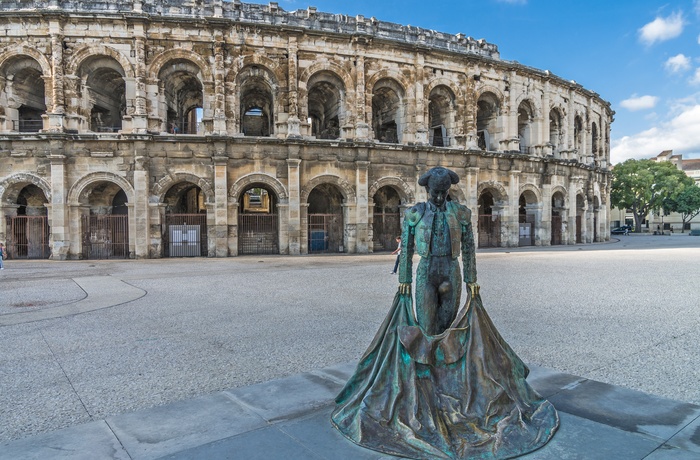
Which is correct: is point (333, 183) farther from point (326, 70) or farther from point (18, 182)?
point (18, 182)

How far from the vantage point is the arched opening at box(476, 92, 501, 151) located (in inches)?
934

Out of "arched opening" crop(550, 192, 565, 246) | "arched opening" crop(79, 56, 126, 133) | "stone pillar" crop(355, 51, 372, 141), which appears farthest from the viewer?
"arched opening" crop(550, 192, 565, 246)

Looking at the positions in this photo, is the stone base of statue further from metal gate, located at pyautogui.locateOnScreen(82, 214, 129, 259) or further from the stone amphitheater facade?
metal gate, located at pyautogui.locateOnScreen(82, 214, 129, 259)

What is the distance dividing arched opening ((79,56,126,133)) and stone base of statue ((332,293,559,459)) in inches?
769

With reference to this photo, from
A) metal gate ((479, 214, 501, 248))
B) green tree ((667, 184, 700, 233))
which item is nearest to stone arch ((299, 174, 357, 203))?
metal gate ((479, 214, 501, 248))

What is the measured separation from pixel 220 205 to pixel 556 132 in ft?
71.9

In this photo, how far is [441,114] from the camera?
75.5ft

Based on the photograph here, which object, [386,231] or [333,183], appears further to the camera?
[386,231]

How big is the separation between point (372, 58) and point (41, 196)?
17458 mm

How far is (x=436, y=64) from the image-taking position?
2181cm

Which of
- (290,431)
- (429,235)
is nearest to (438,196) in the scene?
(429,235)

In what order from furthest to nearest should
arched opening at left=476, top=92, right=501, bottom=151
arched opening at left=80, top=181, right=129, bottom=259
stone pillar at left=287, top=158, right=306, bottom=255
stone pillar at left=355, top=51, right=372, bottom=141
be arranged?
1. arched opening at left=476, top=92, right=501, bottom=151
2. stone pillar at left=355, top=51, right=372, bottom=141
3. stone pillar at left=287, top=158, right=306, bottom=255
4. arched opening at left=80, top=181, right=129, bottom=259

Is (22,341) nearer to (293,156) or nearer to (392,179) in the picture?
(293,156)

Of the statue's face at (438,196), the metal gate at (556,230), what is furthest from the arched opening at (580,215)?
the statue's face at (438,196)
